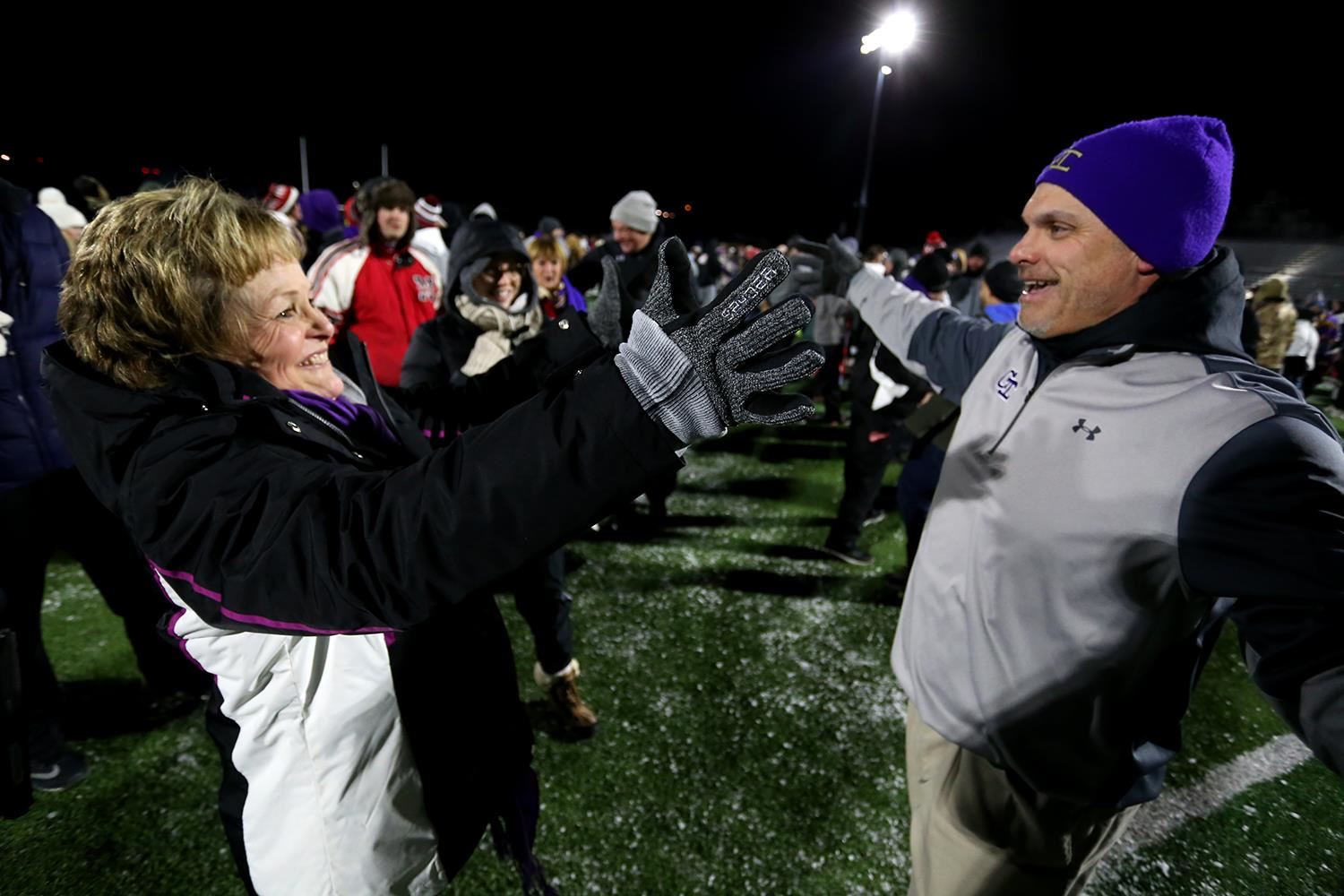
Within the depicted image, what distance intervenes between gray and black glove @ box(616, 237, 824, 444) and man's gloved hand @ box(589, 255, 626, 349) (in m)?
0.73

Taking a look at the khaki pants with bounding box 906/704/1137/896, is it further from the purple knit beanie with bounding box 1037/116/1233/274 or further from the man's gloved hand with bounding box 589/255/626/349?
the man's gloved hand with bounding box 589/255/626/349

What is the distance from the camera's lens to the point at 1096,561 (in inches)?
50.3

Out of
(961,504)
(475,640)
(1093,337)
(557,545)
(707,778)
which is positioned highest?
(1093,337)

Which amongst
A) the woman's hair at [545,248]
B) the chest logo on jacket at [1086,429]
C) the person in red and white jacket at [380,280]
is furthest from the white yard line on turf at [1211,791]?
the person in red and white jacket at [380,280]

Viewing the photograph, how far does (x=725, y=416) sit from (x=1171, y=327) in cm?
109

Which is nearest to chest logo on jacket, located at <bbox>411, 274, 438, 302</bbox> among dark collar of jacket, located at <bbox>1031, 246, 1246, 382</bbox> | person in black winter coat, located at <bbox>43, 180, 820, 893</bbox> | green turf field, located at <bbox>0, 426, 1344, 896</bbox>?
green turf field, located at <bbox>0, 426, 1344, 896</bbox>

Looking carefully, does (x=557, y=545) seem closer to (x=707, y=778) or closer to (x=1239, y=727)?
(x=707, y=778)

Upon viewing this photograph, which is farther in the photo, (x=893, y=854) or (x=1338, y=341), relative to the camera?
(x=1338, y=341)

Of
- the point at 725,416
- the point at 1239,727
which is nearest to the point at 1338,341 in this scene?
the point at 1239,727

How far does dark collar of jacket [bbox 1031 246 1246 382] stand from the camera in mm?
1271

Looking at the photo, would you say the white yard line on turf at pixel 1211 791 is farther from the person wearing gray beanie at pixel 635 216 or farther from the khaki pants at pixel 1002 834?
the person wearing gray beanie at pixel 635 216

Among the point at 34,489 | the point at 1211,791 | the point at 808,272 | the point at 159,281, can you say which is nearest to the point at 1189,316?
the point at 808,272

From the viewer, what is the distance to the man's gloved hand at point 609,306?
1565 mm

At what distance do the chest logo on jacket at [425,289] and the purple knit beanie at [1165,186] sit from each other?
362 centimetres
